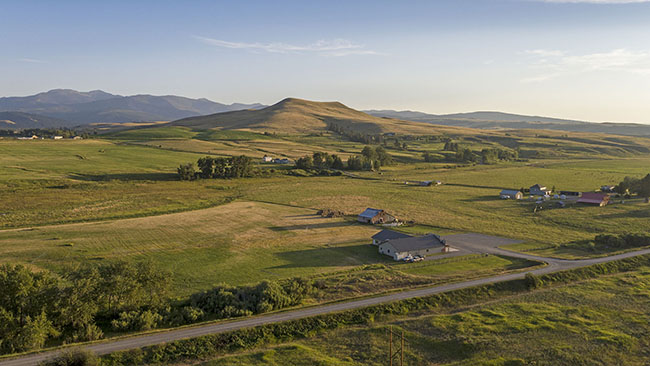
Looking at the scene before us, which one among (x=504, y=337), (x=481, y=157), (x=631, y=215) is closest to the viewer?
(x=504, y=337)

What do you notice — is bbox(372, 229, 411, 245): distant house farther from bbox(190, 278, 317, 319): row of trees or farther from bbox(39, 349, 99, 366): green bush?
bbox(39, 349, 99, 366): green bush

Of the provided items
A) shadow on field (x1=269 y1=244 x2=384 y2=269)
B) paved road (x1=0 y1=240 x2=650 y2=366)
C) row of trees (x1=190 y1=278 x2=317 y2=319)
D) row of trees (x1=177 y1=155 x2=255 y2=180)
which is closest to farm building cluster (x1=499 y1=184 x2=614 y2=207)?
paved road (x1=0 y1=240 x2=650 y2=366)

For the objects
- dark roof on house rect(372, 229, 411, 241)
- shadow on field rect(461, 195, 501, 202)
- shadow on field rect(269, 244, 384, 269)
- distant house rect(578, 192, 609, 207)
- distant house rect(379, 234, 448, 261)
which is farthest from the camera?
shadow on field rect(461, 195, 501, 202)

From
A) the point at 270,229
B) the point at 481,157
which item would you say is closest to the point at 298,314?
the point at 270,229

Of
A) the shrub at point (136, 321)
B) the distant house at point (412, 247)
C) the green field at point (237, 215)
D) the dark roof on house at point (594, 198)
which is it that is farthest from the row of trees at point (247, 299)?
the dark roof on house at point (594, 198)

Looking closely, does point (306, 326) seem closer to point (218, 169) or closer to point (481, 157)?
point (218, 169)

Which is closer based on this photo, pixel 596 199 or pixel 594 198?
pixel 596 199

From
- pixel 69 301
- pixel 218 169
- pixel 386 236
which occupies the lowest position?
pixel 386 236
